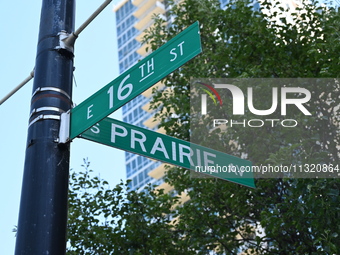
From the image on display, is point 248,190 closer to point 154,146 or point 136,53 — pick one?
point 154,146

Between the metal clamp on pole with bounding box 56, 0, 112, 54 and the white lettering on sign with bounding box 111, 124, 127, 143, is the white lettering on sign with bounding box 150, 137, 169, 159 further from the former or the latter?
the metal clamp on pole with bounding box 56, 0, 112, 54

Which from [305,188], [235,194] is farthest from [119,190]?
[305,188]

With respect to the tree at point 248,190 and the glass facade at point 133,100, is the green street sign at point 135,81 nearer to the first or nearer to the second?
the tree at point 248,190

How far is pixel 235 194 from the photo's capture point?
11672mm

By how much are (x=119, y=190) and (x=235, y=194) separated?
90.5 inches

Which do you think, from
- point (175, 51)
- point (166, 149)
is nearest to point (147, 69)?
point (175, 51)

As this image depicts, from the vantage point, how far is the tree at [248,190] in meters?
9.86

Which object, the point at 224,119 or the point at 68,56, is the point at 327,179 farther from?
the point at 68,56

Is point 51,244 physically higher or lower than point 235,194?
lower

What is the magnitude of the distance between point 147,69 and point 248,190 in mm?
7315

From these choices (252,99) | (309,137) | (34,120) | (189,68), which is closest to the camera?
(34,120)

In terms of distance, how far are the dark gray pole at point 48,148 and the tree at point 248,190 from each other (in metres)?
5.19

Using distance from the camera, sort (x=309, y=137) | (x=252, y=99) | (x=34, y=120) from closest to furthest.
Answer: (x=34, y=120)
(x=309, y=137)
(x=252, y=99)

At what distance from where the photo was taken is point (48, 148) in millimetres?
4637
